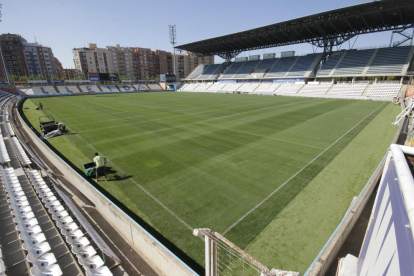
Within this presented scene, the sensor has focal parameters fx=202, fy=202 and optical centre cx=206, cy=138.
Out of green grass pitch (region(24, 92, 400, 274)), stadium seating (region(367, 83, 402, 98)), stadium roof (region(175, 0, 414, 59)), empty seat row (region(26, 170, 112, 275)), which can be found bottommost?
green grass pitch (region(24, 92, 400, 274))

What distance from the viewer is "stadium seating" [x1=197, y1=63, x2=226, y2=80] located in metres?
81.6

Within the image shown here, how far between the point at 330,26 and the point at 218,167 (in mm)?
53773

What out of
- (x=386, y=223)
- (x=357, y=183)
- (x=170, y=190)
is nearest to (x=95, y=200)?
(x=170, y=190)

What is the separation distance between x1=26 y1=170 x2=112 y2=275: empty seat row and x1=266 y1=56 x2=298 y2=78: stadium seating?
211 feet

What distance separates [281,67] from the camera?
64562mm

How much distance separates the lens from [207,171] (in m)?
10.2

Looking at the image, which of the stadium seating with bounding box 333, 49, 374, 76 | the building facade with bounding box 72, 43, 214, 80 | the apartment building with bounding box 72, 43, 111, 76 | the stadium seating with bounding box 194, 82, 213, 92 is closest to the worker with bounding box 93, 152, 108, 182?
the stadium seating with bounding box 333, 49, 374, 76

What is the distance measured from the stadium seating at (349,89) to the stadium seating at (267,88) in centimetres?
1486

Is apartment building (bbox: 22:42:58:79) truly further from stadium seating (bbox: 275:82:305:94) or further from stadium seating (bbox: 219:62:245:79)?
stadium seating (bbox: 275:82:305:94)

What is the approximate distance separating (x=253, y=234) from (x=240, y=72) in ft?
240

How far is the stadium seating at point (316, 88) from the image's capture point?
1921 inches

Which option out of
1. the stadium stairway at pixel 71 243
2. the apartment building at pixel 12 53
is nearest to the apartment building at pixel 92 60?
the apartment building at pixel 12 53

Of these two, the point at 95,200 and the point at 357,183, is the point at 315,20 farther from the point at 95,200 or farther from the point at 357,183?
the point at 95,200

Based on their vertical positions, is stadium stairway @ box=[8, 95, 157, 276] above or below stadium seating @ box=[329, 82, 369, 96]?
below
